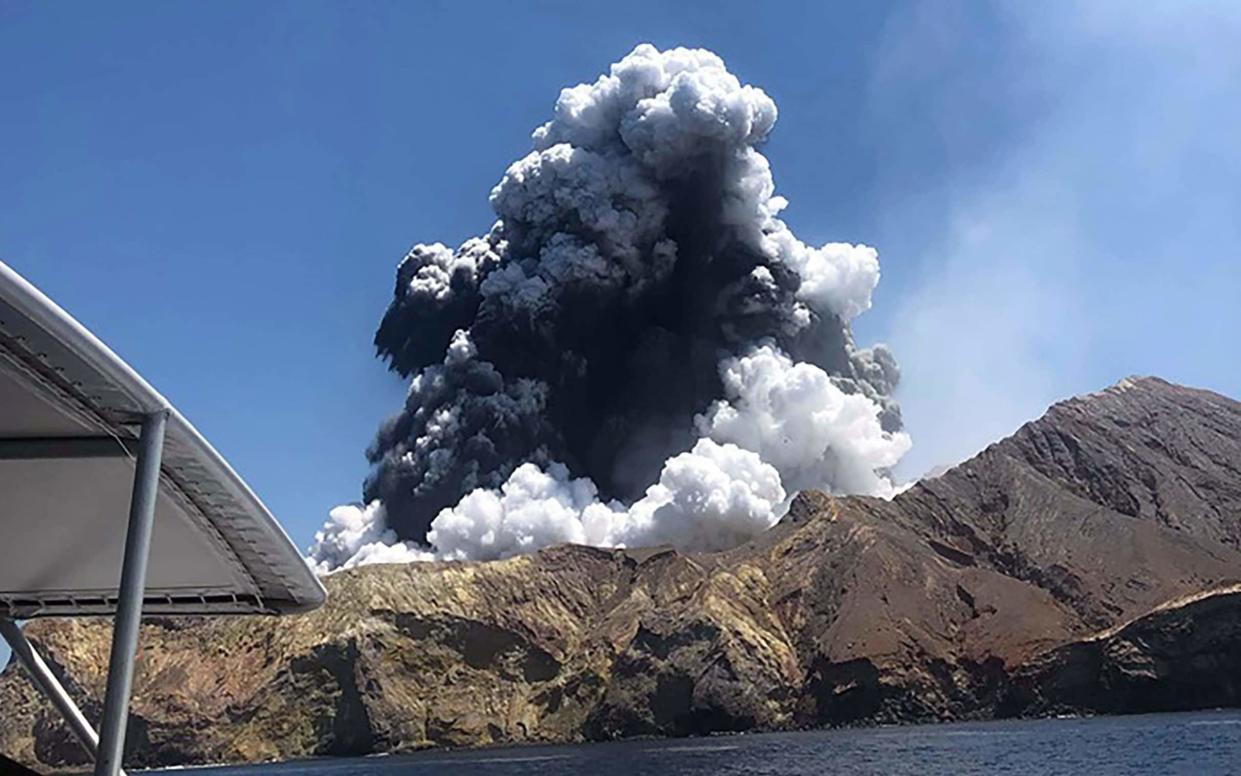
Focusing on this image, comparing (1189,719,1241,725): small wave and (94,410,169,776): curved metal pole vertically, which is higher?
(94,410,169,776): curved metal pole

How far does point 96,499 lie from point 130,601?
5.65m

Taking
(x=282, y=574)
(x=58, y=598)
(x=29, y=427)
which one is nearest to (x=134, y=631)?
(x=29, y=427)

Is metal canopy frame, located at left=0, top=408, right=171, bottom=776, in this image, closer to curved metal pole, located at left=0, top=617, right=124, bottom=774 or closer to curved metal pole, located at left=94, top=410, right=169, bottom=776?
curved metal pole, located at left=94, top=410, right=169, bottom=776

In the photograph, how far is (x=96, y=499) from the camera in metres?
22.6

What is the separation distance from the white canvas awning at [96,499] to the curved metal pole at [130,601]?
0.62m

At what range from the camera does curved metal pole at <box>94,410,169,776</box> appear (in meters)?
17.1

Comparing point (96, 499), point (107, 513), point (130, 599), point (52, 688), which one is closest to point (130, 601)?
point (130, 599)

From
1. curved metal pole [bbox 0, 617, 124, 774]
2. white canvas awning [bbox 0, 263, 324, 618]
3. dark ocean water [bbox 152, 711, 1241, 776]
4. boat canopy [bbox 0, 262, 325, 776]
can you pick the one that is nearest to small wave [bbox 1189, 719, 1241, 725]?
dark ocean water [bbox 152, 711, 1241, 776]

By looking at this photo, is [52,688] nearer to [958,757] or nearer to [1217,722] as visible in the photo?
[958,757]

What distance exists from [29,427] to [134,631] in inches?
174

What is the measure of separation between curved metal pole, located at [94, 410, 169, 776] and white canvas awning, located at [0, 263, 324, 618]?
621 mm

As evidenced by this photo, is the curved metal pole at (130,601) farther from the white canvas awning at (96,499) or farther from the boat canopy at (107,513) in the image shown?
the white canvas awning at (96,499)

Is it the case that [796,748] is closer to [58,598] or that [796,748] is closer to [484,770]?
[484,770]

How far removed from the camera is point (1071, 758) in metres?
123
